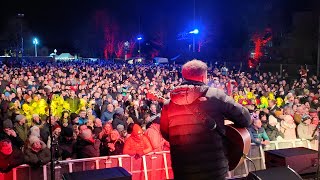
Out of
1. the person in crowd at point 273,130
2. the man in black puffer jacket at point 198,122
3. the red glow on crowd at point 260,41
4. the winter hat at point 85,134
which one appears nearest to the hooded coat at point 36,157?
the winter hat at point 85,134

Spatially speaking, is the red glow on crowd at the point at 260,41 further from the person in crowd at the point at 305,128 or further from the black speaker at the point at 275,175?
the black speaker at the point at 275,175

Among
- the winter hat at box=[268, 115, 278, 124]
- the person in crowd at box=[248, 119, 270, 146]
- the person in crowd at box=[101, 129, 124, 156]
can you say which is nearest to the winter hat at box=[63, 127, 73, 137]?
the person in crowd at box=[101, 129, 124, 156]

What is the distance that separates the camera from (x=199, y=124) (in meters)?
3.21

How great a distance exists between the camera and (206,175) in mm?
3240

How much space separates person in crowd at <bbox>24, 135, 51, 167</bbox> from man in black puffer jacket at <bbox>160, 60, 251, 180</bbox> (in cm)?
395

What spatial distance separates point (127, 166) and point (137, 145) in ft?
1.47

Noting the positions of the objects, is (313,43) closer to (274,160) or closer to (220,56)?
(220,56)

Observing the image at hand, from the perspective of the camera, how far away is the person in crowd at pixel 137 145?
23.6ft

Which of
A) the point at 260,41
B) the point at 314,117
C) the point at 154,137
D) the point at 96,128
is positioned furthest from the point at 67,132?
the point at 260,41

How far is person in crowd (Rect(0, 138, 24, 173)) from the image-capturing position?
6208 mm

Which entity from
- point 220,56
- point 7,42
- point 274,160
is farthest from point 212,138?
point 7,42

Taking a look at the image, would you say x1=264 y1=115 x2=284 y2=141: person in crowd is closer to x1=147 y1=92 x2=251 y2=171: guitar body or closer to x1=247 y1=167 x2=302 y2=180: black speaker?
x1=247 y1=167 x2=302 y2=180: black speaker

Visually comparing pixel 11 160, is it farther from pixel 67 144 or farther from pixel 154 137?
pixel 154 137

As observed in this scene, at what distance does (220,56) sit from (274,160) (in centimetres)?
4377
